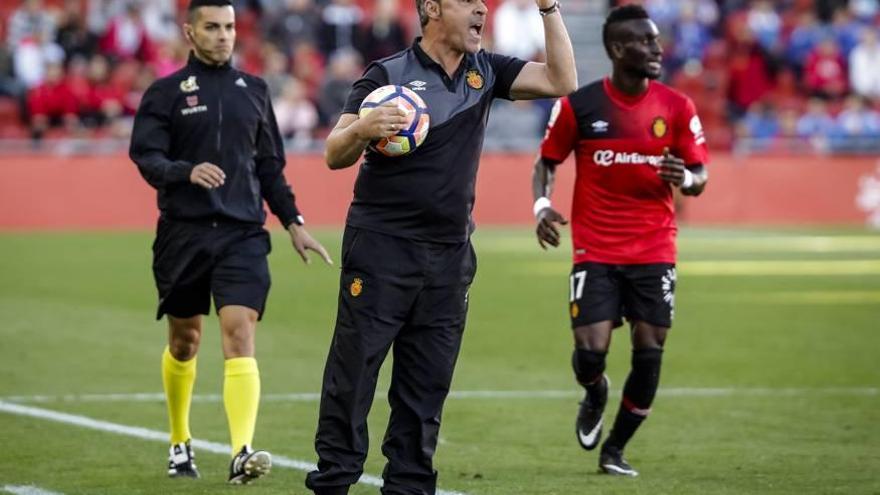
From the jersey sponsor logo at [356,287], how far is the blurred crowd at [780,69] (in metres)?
23.6

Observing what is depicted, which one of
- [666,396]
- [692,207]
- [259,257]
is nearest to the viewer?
[259,257]

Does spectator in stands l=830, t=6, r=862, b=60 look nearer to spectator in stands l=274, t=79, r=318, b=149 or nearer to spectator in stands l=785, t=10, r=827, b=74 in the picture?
spectator in stands l=785, t=10, r=827, b=74

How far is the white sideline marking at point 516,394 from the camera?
38.5 feet

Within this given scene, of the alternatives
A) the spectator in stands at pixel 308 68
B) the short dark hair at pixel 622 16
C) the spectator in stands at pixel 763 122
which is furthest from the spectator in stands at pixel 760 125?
the short dark hair at pixel 622 16

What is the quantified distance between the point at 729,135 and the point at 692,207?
4.92 ft

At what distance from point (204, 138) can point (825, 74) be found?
83.6 feet

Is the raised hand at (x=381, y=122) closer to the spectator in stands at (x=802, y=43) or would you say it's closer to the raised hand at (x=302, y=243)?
the raised hand at (x=302, y=243)

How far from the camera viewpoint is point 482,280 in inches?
823

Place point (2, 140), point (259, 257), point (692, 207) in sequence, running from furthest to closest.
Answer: point (692, 207) < point (2, 140) < point (259, 257)

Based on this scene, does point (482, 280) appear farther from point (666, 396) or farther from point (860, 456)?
point (860, 456)

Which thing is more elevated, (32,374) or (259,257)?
(259,257)

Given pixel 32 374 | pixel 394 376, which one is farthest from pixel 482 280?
pixel 394 376

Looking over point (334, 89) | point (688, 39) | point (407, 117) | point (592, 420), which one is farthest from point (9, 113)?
point (407, 117)

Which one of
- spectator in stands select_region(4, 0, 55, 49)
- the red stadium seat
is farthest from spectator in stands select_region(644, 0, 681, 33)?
the red stadium seat
